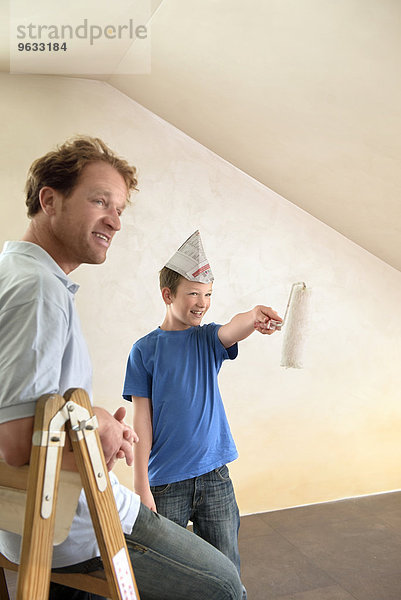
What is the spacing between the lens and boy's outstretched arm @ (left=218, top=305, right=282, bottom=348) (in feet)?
6.13

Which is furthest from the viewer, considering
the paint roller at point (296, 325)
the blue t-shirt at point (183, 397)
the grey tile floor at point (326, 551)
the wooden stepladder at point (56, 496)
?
the grey tile floor at point (326, 551)

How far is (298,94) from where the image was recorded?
257 cm

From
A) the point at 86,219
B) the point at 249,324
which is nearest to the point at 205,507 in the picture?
the point at 249,324

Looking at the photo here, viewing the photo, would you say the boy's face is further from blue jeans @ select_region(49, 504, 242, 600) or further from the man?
blue jeans @ select_region(49, 504, 242, 600)

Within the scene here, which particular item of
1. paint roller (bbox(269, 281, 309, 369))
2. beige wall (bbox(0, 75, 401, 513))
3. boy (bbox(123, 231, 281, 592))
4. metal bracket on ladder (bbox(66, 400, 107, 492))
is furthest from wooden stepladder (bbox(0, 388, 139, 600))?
beige wall (bbox(0, 75, 401, 513))

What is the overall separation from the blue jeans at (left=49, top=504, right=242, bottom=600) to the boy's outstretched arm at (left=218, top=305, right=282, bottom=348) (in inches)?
33.0

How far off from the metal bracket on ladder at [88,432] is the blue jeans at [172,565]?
9.7 inches

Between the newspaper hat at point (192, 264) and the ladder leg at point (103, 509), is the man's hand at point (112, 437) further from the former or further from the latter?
the newspaper hat at point (192, 264)

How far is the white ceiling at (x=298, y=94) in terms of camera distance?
2092mm

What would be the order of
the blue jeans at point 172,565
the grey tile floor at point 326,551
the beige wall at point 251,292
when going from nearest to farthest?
the blue jeans at point 172,565 → the grey tile floor at point 326,551 → the beige wall at point 251,292

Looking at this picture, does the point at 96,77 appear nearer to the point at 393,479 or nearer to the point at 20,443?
the point at 20,443

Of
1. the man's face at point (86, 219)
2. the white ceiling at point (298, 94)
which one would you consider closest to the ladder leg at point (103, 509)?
the man's face at point (86, 219)

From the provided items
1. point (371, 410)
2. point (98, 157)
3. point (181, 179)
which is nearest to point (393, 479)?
point (371, 410)

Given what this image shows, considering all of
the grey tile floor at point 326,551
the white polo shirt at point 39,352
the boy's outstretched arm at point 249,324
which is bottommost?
the grey tile floor at point 326,551
